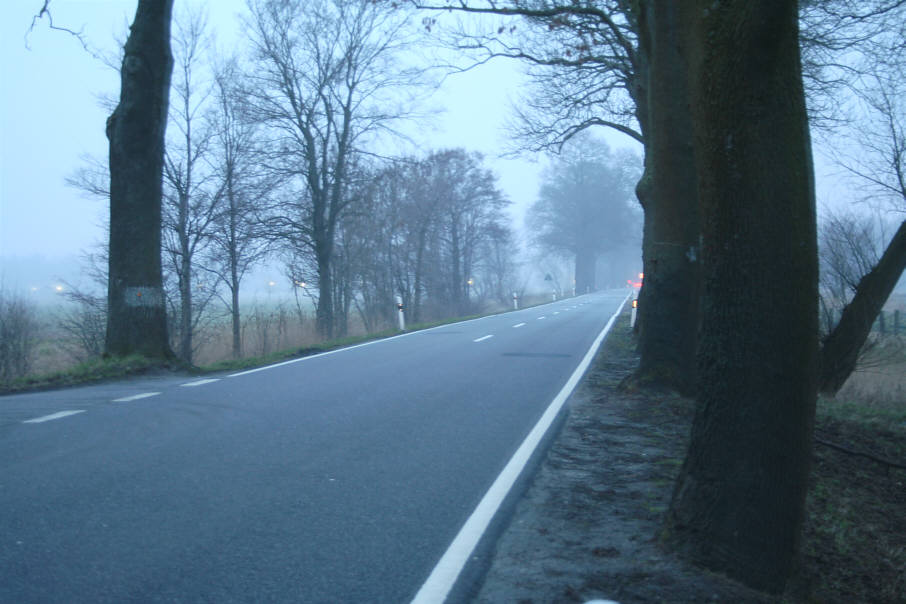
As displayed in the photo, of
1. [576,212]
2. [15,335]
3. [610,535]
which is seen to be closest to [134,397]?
[610,535]

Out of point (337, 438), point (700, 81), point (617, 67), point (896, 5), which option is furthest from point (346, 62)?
point (700, 81)

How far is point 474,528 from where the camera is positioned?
14.7ft

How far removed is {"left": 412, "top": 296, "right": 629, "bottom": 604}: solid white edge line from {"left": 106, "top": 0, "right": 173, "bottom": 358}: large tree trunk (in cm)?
763

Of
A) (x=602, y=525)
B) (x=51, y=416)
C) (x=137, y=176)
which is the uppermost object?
(x=137, y=176)

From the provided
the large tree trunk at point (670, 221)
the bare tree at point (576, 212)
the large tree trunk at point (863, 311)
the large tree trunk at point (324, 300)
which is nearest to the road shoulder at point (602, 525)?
the large tree trunk at point (670, 221)

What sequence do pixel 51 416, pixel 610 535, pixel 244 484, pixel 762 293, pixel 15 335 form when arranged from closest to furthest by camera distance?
pixel 762 293, pixel 610 535, pixel 244 484, pixel 51 416, pixel 15 335

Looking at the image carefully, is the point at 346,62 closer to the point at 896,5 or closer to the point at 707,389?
the point at 896,5

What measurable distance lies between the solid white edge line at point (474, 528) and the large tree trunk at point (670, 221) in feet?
7.90

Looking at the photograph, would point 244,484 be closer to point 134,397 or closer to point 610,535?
point 610,535

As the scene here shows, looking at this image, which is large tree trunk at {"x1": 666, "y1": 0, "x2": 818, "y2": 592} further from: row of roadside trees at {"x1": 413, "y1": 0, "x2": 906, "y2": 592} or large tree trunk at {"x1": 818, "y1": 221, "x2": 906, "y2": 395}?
large tree trunk at {"x1": 818, "y1": 221, "x2": 906, "y2": 395}

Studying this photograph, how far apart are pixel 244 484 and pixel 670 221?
6536mm

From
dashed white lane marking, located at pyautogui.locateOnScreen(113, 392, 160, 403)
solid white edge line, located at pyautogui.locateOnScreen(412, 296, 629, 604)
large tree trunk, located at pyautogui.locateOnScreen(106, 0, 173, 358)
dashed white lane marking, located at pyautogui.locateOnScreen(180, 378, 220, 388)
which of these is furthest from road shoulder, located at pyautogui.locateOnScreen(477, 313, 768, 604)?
large tree trunk, located at pyautogui.locateOnScreen(106, 0, 173, 358)

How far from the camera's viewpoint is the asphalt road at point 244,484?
365cm

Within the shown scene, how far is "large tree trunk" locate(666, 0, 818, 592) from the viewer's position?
12.3ft
